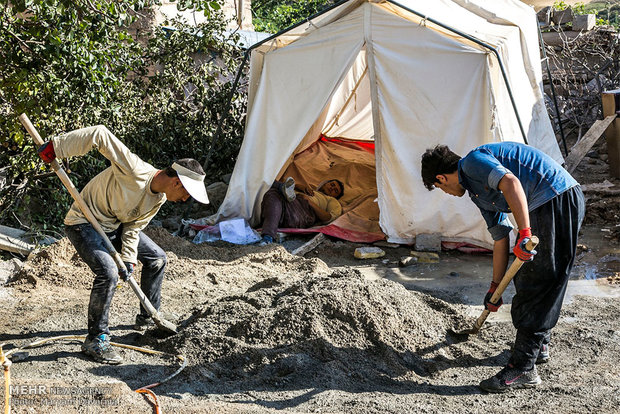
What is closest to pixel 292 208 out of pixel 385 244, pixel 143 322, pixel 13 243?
pixel 385 244

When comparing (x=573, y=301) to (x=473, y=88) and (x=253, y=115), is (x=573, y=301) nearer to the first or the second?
(x=473, y=88)

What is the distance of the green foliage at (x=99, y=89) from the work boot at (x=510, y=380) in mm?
2944

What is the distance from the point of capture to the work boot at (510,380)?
3.48m

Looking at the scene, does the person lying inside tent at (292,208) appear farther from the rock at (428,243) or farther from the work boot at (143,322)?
the work boot at (143,322)

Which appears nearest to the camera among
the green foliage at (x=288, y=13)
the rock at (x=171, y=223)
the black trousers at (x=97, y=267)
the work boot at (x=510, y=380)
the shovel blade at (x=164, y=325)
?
the work boot at (x=510, y=380)

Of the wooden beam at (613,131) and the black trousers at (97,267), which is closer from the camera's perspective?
the black trousers at (97,267)

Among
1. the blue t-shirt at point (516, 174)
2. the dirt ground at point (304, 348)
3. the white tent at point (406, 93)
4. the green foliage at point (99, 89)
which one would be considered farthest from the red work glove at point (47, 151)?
the white tent at point (406, 93)

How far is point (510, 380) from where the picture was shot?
3492mm

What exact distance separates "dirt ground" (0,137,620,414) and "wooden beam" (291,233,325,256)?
1.00 metres

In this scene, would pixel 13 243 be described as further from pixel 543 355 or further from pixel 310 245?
pixel 543 355

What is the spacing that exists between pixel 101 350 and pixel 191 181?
111cm

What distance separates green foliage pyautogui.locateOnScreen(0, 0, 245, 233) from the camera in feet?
15.9

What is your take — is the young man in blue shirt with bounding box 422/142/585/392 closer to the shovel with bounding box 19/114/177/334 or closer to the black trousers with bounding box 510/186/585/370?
the black trousers with bounding box 510/186/585/370

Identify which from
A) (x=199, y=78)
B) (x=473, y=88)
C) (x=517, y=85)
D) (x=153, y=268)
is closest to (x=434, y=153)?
(x=153, y=268)
